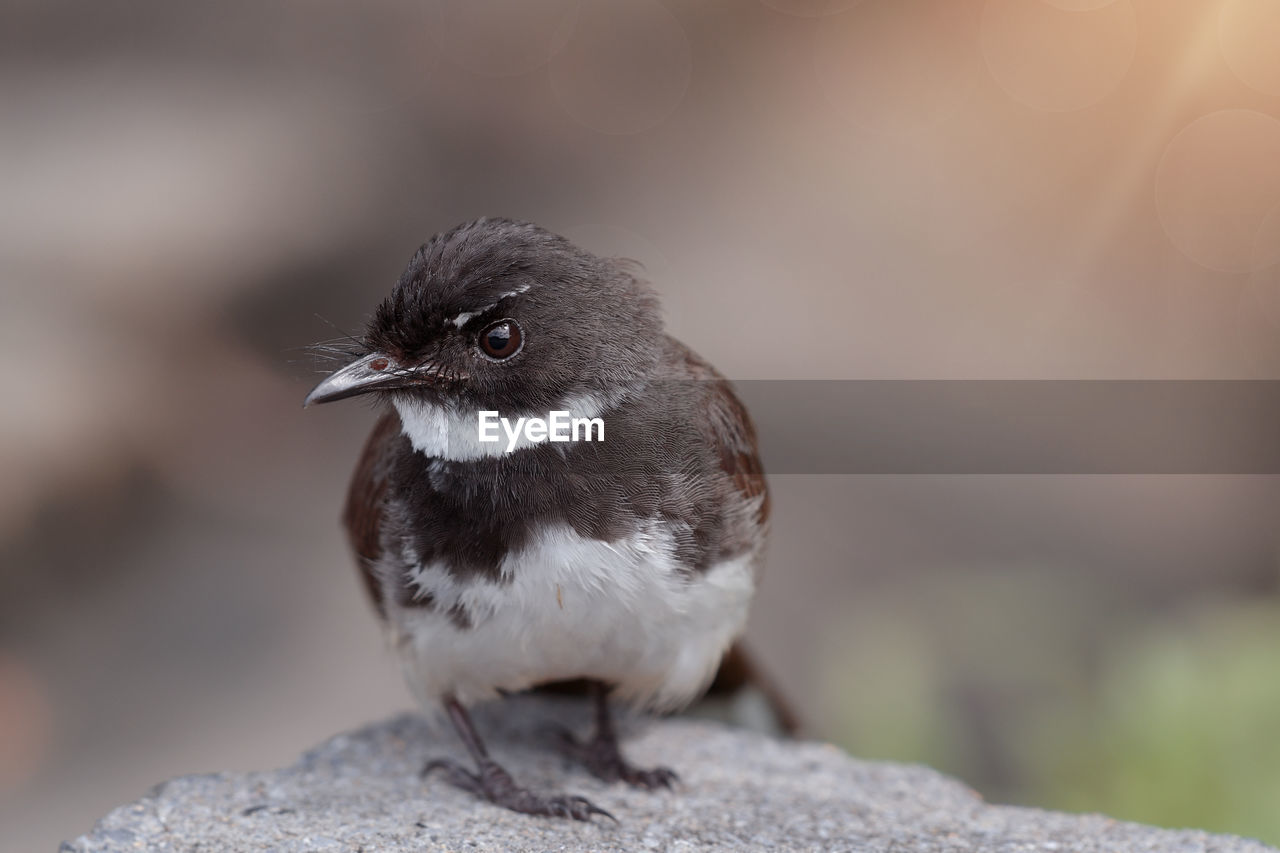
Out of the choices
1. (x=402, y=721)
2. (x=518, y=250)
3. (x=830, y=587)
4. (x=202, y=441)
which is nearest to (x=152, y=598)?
(x=202, y=441)

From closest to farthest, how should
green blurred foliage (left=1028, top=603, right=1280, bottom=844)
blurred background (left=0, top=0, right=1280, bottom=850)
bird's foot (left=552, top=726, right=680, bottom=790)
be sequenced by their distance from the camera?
bird's foot (left=552, top=726, right=680, bottom=790) < green blurred foliage (left=1028, top=603, right=1280, bottom=844) < blurred background (left=0, top=0, right=1280, bottom=850)

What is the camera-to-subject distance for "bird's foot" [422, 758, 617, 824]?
4457 millimetres

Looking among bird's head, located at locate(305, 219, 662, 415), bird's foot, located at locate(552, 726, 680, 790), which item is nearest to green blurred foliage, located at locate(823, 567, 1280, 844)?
bird's foot, located at locate(552, 726, 680, 790)

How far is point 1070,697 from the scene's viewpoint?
6.36 meters

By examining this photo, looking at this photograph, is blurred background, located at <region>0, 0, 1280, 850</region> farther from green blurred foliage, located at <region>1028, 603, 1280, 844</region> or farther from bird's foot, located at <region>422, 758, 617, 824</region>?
bird's foot, located at <region>422, 758, 617, 824</region>

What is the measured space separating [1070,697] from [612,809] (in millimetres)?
2956

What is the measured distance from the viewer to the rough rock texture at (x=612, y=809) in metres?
4.03

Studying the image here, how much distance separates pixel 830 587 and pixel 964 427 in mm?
1633

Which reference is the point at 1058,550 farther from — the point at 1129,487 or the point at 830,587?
the point at 830,587

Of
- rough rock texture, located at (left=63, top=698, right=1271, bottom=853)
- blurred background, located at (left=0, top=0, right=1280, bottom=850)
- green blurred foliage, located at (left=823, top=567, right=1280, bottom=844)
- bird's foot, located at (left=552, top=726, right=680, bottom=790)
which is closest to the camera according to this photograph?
rough rock texture, located at (left=63, top=698, right=1271, bottom=853)

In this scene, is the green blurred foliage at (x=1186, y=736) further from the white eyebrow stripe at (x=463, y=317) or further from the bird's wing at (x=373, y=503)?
the white eyebrow stripe at (x=463, y=317)

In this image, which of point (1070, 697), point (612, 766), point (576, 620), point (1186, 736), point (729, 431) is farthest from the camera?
point (1070, 697)

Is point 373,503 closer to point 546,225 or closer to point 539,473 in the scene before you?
point 539,473

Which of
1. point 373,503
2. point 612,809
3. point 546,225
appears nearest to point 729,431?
point 373,503
